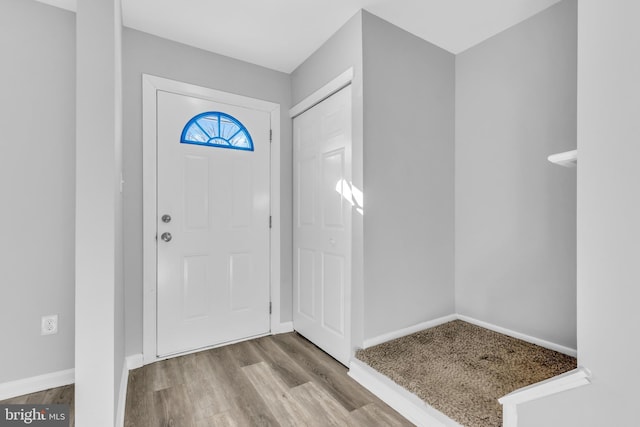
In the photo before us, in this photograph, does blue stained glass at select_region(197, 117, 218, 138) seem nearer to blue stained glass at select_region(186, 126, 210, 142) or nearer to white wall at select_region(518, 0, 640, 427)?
blue stained glass at select_region(186, 126, 210, 142)

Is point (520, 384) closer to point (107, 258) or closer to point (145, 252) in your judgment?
point (107, 258)

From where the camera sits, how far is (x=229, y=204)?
2.46 m

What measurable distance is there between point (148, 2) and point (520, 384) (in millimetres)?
3115

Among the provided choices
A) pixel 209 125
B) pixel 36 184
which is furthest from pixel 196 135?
pixel 36 184

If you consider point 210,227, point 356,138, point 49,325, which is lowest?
point 49,325

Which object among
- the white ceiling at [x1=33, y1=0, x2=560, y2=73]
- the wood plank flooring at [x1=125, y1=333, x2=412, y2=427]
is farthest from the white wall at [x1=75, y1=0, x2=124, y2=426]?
the white ceiling at [x1=33, y1=0, x2=560, y2=73]

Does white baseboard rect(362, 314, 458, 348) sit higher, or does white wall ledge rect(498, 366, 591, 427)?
white wall ledge rect(498, 366, 591, 427)

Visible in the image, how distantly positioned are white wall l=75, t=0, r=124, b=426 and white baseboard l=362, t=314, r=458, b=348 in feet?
4.77

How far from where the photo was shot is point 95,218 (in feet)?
4.05

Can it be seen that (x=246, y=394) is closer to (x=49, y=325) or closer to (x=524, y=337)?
(x=49, y=325)

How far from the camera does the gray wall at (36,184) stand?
1776 millimetres

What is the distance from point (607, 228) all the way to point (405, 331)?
4.80 ft

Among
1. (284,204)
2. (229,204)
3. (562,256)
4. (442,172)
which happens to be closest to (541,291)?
(562,256)

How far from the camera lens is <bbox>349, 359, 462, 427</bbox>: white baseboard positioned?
1430mm
